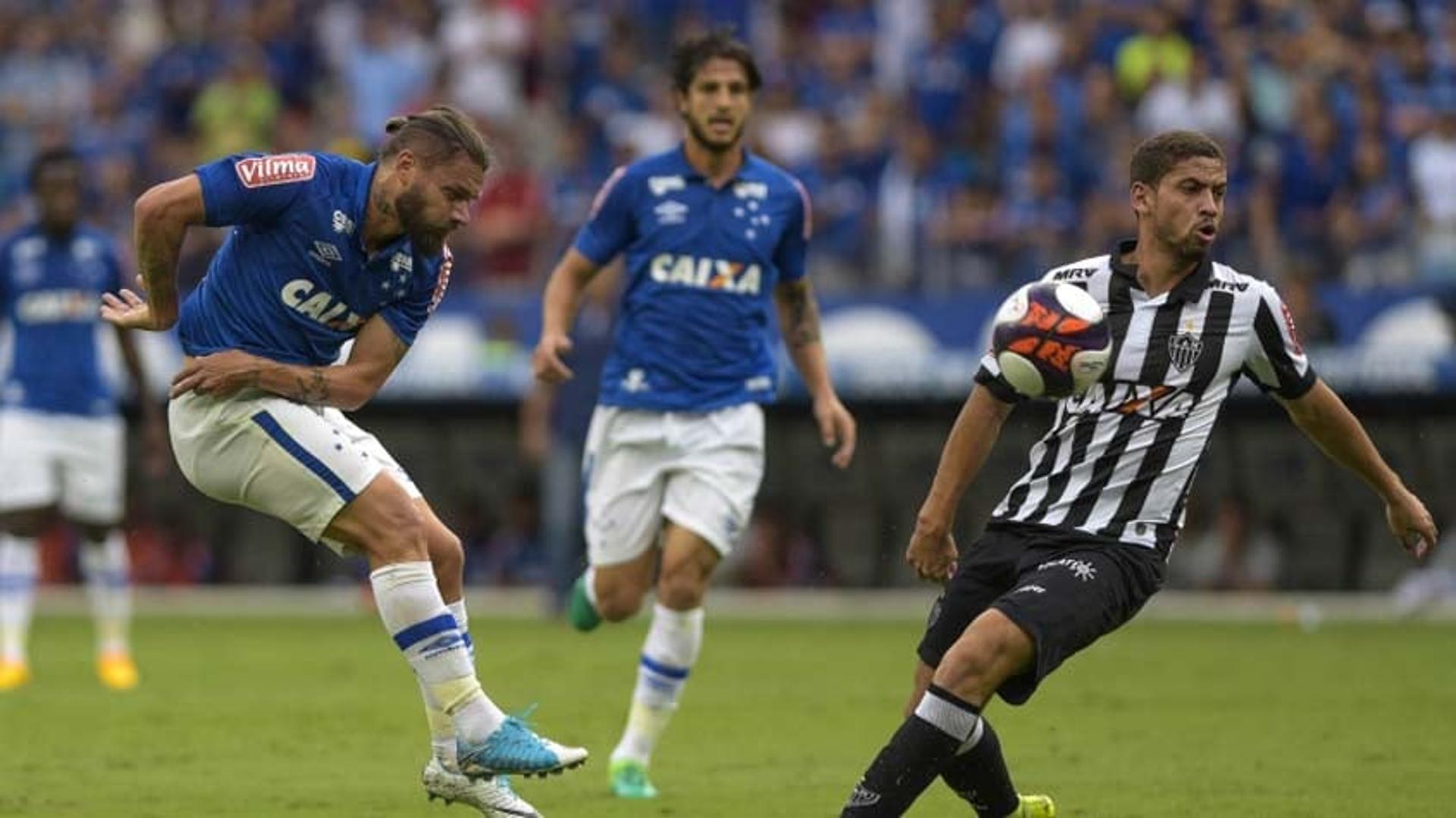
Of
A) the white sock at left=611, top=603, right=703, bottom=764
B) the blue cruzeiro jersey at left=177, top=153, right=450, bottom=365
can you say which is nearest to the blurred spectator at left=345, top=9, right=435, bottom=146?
the white sock at left=611, top=603, right=703, bottom=764

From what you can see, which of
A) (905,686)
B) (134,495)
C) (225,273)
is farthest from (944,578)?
(134,495)

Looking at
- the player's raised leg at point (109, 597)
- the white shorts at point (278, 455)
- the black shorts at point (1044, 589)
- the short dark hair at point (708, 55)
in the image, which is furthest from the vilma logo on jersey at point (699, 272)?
the player's raised leg at point (109, 597)

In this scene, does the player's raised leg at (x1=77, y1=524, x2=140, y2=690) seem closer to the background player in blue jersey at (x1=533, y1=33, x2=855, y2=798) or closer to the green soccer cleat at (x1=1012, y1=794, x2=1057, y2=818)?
the background player in blue jersey at (x1=533, y1=33, x2=855, y2=798)

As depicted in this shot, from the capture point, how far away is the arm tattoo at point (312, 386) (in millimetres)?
8188

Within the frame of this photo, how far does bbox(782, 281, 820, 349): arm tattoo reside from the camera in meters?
10.9

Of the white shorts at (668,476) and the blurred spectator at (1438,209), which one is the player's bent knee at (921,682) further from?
the blurred spectator at (1438,209)

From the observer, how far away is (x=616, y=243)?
10.7 metres

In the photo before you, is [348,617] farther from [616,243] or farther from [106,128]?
[616,243]

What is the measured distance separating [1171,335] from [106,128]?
1909cm

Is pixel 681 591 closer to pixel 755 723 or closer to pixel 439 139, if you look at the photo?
pixel 755 723

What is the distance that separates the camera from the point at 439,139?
8.02 metres

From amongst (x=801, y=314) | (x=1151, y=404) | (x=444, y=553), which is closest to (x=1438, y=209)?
(x=801, y=314)

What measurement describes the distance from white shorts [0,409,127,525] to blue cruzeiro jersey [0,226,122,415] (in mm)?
96

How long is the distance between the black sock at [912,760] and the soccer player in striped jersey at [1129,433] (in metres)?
0.16
